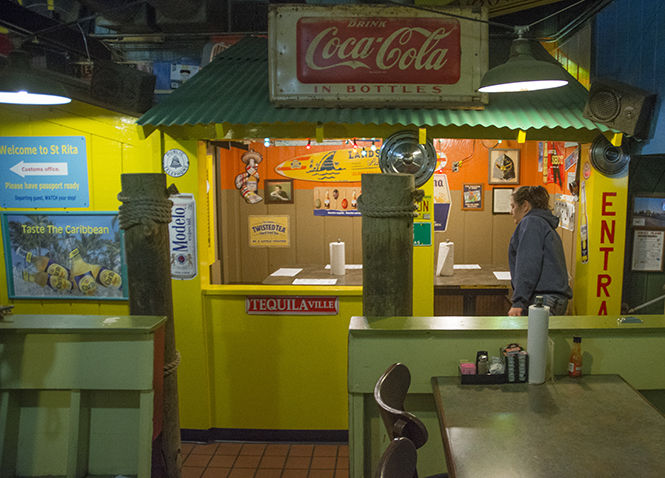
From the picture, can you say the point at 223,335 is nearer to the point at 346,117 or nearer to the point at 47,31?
the point at 346,117

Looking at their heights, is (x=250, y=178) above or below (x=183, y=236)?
above

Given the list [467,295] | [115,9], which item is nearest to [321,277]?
[467,295]

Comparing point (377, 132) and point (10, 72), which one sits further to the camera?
point (377, 132)

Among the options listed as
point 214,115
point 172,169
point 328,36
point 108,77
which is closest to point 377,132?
point 328,36

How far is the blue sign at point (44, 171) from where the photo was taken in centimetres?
520

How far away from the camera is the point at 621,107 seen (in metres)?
4.38

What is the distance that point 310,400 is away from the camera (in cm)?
527

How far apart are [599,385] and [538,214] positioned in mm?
1917

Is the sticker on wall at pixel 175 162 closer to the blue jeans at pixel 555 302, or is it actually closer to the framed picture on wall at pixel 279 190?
the framed picture on wall at pixel 279 190

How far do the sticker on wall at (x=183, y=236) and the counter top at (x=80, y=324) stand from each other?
62.1 inches

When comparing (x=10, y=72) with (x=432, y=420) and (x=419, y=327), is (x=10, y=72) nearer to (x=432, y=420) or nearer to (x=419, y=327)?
(x=419, y=327)

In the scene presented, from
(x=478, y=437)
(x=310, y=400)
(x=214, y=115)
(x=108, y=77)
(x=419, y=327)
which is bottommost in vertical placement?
(x=310, y=400)

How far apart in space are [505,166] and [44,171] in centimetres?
597

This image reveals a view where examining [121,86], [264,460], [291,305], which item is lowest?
[264,460]
